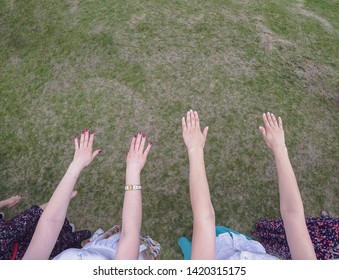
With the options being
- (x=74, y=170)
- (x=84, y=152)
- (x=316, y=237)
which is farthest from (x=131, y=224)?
(x=316, y=237)

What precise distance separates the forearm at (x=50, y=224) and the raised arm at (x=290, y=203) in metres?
1.31

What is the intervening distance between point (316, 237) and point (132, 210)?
1264 mm

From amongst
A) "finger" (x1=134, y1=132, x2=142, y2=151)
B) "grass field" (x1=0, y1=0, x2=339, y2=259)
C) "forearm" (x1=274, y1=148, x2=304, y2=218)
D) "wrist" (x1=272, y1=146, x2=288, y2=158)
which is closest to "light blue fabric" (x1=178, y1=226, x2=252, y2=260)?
"grass field" (x1=0, y1=0, x2=339, y2=259)

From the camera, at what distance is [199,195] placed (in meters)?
1.66

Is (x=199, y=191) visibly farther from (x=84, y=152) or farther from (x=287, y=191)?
(x=84, y=152)

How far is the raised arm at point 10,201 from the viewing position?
250 cm

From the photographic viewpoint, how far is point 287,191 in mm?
1735

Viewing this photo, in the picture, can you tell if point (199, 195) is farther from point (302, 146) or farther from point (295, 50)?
point (295, 50)

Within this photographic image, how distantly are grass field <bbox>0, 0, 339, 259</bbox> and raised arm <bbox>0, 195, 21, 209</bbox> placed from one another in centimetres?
8

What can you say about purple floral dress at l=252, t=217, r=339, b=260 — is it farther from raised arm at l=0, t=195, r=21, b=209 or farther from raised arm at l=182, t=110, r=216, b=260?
raised arm at l=0, t=195, r=21, b=209

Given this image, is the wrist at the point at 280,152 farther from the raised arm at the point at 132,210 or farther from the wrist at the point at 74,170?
the wrist at the point at 74,170

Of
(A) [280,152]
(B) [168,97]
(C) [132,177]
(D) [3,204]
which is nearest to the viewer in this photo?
(C) [132,177]

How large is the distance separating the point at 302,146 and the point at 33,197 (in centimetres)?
268

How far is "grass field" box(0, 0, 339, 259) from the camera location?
8.73 ft
